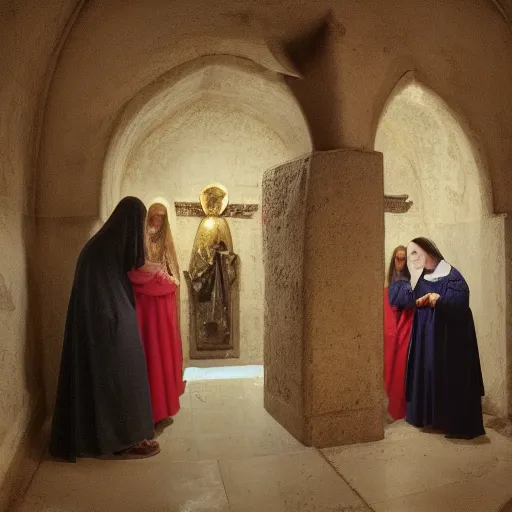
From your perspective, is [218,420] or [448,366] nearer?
[448,366]

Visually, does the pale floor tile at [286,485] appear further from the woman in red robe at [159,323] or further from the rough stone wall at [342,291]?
the woman in red robe at [159,323]

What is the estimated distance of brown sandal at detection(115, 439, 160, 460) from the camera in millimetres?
3295

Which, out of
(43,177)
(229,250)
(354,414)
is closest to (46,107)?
(43,177)

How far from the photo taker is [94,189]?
3.74 m

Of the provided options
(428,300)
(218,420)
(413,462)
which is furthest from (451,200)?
(218,420)

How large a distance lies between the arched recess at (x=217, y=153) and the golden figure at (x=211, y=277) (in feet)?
0.46

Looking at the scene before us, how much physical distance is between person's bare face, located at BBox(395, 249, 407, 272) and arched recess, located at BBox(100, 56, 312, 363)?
1.29m

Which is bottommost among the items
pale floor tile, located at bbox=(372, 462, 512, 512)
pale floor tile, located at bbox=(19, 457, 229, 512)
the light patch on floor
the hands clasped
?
pale floor tile, located at bbox=(372, 462, 512, 512)

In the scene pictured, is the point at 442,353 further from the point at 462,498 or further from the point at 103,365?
the point at 103,365

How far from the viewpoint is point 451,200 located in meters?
4.60

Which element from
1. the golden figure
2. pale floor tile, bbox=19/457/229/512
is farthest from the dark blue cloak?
the golden figure

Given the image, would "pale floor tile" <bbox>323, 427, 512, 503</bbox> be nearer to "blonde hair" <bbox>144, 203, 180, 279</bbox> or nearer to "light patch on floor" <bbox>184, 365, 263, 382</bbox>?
"blonde hair" <bbox>144, 203, 180, 279</bbox>

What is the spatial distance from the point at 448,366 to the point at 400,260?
0.97 metres

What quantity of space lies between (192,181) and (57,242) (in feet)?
6.79
